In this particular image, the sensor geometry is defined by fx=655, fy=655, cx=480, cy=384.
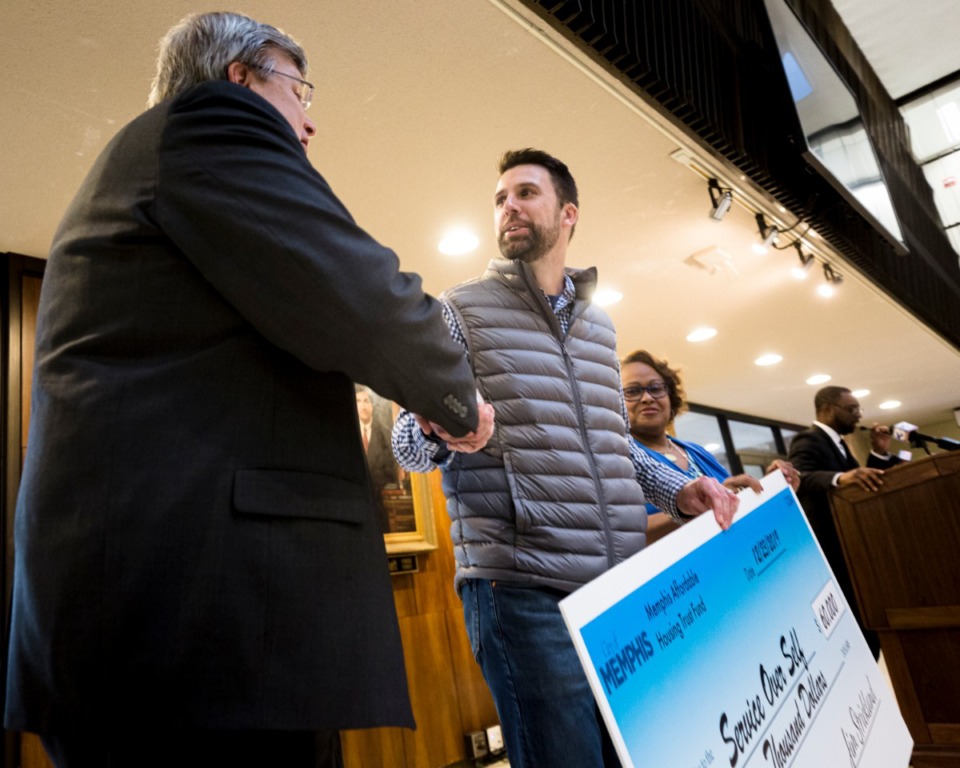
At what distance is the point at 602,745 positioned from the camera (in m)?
1.14

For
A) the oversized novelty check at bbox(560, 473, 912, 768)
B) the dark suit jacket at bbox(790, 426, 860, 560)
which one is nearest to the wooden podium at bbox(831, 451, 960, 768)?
the dark suit jacket at bbox(790, 426, 860, 560)

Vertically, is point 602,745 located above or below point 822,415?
below

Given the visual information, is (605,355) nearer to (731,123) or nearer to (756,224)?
(731,123)

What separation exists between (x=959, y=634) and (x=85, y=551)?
2.47 m

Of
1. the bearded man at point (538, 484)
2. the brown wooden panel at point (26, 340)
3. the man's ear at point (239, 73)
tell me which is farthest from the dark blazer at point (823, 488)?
the brown wooden panel at point (26, 340)

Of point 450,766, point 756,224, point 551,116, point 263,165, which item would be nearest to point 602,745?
point 263,165

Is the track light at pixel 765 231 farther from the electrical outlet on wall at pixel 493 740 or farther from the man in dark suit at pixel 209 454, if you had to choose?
the electrical outlet on wall at pixel 493 740

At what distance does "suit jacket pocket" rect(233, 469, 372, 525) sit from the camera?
0.64 meters

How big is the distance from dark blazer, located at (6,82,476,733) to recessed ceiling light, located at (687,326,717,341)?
14.8 feet

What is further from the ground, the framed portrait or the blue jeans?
the framed portrait

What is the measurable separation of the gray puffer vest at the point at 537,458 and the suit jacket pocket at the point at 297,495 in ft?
1.66

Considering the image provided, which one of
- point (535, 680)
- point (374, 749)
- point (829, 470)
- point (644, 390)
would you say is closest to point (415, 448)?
point (535, 680)

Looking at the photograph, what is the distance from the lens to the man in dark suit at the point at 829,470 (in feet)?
9.12

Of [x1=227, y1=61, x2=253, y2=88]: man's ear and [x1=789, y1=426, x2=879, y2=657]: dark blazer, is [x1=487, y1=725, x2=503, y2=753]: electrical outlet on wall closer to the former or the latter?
[x1=789, y1=426, x2=879, y2=657]: dark blazer
